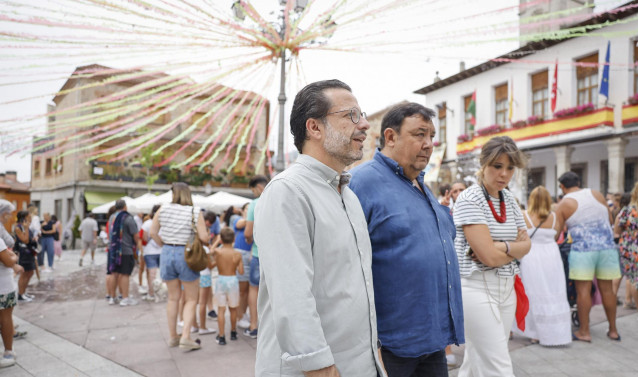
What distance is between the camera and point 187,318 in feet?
15.2

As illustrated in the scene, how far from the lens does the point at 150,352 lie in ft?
14.8

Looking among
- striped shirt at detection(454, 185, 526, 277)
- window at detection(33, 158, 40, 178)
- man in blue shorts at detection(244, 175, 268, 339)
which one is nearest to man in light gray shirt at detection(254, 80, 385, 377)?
striped shirt at detection(454, 185, 526, 277)

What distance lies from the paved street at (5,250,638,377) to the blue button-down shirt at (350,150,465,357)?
2306 mm

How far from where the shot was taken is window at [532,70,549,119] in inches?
734

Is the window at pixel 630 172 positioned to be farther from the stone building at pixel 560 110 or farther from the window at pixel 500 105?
the window at pixel 500 105

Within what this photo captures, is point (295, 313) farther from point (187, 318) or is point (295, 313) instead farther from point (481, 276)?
point (187, 318)

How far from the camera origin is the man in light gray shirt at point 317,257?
1.32 metres

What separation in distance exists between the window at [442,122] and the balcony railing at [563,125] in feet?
10.8

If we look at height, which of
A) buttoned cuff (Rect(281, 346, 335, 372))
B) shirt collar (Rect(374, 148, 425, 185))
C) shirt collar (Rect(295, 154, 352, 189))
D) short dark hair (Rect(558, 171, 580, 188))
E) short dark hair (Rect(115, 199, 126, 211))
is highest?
short dark hair (Rect(558, 171, 580, 188))

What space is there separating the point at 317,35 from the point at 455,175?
18720 mm

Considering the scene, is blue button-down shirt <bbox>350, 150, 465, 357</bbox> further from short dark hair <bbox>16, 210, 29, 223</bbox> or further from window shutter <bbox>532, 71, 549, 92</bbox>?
window shutter <bbox>532, 71, 549, 92</bbox>

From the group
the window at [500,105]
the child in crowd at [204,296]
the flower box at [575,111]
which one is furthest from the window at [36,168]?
the flower box at [575,111]

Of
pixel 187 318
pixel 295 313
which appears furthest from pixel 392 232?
pixel 187 318

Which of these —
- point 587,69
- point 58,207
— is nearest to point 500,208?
point 587,69
